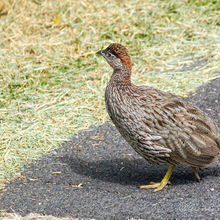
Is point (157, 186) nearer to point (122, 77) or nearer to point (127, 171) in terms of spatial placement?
point (127, 171)

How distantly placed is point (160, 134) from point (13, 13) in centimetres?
696

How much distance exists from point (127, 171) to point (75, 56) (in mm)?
3930

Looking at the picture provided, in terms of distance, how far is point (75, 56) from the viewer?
389 inches

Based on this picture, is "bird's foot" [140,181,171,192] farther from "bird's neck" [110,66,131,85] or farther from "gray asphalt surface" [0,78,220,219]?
"bird's neck" [110,66,131,85]

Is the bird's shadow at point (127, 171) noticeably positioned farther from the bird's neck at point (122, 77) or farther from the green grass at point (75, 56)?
the bird's neck at point (122, 77)

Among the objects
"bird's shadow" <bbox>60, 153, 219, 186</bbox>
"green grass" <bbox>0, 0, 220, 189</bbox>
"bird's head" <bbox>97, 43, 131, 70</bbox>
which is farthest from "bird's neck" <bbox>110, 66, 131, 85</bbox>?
"green grass" <bbox>0, 0, 220, 189</bbox>

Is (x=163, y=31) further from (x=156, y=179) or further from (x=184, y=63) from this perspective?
(x=156, y=179)

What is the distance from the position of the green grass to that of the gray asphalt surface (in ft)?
1.15

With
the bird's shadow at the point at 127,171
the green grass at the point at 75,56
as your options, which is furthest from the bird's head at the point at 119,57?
the green grass at the point at 75,56

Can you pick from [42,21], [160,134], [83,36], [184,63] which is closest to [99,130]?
[160,134]

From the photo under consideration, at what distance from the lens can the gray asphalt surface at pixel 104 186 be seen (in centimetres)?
542

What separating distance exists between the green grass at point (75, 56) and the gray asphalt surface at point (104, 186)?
35 centimetres

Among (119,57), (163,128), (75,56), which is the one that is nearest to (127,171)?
(163,128)

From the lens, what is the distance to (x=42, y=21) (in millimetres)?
11242
